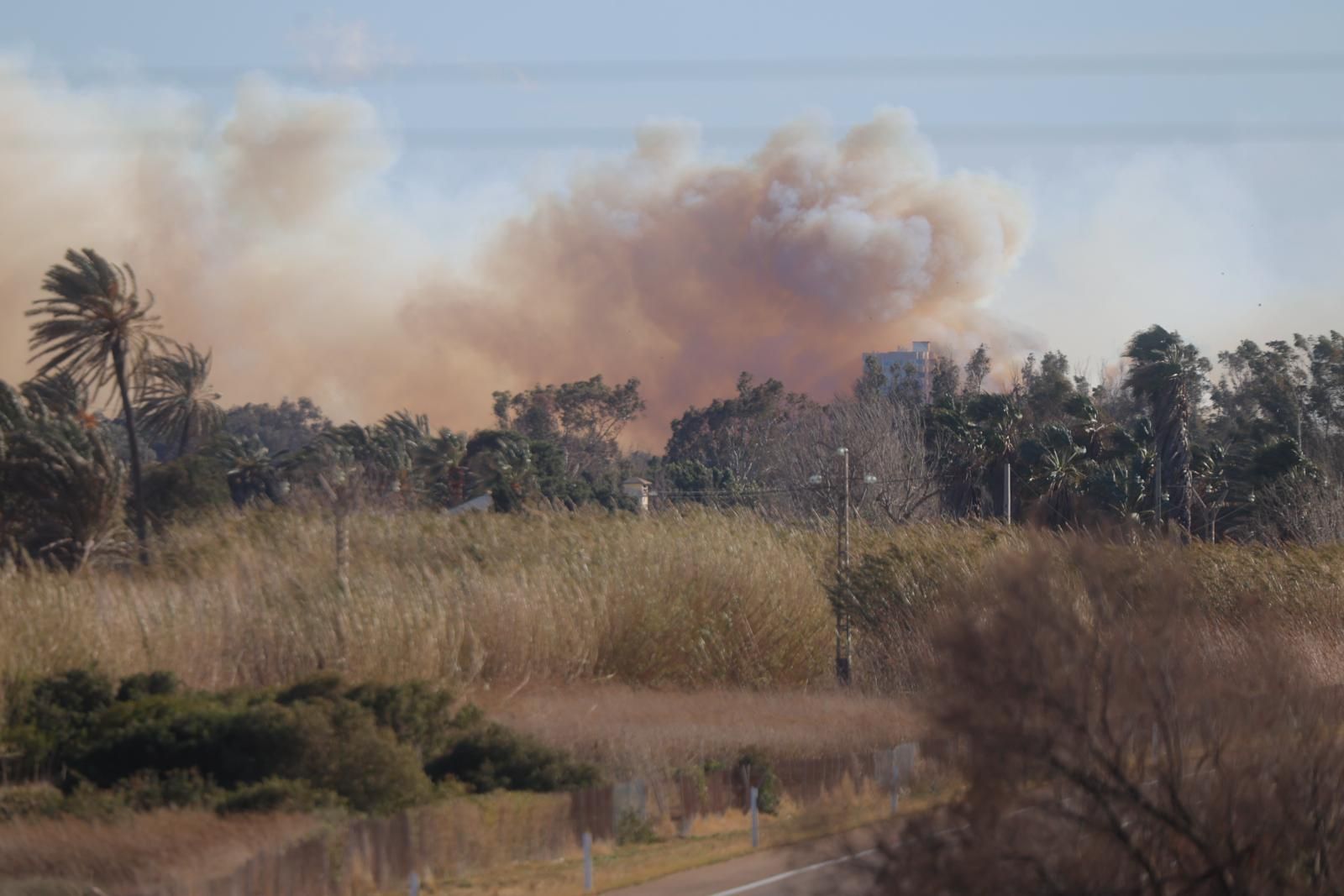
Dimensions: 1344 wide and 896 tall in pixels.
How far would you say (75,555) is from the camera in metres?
26.4

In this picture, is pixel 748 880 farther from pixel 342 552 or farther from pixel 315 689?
pixel 342 552

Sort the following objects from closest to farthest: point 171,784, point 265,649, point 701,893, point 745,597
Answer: point 701,893, point 171,784, point 265,649, point 745,597

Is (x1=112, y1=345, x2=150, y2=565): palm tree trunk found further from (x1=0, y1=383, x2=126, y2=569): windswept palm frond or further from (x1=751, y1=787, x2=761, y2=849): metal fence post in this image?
(x1=751, y1=787, x2=761, y2=849): metal fence post

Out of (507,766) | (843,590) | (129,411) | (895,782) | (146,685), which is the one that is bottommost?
(507,766)

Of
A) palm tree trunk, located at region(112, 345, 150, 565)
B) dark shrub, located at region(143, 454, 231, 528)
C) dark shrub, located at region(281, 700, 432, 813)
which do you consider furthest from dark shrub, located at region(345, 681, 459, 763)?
dark shrub, located at region(143, 454, 231, 528)

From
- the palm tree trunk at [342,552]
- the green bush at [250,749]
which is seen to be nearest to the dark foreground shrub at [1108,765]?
the green bush at [250,749]

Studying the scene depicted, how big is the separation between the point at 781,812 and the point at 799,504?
43.7m

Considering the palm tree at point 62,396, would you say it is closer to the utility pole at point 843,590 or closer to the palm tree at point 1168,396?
the utility pole at point 843,590

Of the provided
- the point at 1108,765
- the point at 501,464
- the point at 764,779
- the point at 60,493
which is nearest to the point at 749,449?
the point at 501,464

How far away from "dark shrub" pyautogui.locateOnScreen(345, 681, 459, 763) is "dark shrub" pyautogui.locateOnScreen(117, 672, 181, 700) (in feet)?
7.09

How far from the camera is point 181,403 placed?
3644cm

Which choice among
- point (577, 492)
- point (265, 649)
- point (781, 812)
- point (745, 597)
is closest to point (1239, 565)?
point (745, 597)

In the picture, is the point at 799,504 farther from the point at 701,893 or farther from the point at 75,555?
the point at 701,893

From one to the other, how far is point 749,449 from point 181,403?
4979 cm
